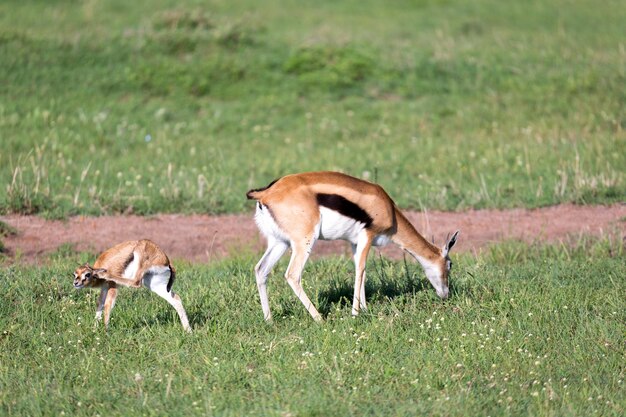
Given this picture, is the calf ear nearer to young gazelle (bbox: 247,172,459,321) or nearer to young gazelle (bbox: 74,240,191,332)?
young gazelle (bbox: 74,240,191,332)

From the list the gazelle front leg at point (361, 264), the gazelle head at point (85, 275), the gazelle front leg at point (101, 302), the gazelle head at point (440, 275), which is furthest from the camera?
the gazelle head at point (440, 275)

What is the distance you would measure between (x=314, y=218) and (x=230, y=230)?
3.17m

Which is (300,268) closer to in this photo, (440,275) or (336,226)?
(336,226)

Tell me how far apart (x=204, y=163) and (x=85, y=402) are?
688cm

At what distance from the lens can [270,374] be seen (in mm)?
6457

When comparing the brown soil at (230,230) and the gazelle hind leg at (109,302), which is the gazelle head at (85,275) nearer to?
the gazelle hind leg at (109,302)

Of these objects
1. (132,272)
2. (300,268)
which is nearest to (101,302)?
(132,272)

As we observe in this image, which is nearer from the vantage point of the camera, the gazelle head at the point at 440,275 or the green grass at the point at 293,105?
the gazelle head at the point at 440,275

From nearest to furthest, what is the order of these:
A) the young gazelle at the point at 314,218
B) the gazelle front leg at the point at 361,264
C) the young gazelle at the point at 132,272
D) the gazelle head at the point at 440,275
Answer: the young gazelle at the point at 132,272 < the young gazelle at the point at 314,218 < the gazelle front leg at the point at 361,264 < the gazelle head at the point at 440,275

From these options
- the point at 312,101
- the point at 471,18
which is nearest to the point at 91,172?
the point at 312,101

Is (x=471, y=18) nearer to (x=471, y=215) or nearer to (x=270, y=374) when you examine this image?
(x=471, y=215)

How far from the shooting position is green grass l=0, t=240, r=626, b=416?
6.03 metres

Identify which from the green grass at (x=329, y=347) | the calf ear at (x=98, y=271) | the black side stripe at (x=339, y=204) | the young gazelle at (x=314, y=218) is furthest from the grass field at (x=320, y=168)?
the black side stripe at (x=339, y=204)

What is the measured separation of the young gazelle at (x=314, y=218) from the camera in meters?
7.45
